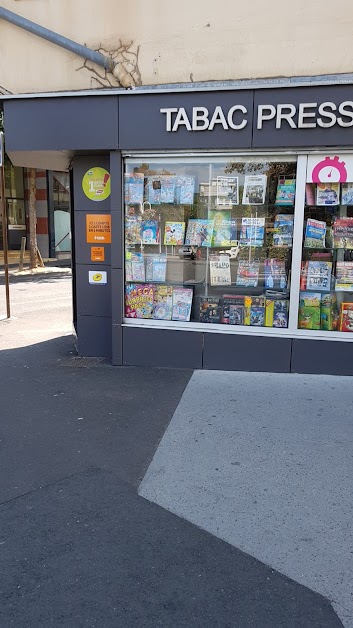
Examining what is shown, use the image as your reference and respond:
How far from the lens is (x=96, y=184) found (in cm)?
607

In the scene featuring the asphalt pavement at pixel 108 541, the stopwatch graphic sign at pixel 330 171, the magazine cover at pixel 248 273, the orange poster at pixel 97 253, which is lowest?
the asphalt pavement at pixel 108 541

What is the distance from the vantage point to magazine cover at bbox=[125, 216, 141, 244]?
19.9 feet

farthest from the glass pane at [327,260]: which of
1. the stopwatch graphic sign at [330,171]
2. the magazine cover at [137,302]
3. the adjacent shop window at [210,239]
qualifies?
the magazine cover at [137,302]

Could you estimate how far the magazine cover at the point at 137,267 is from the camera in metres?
6.22

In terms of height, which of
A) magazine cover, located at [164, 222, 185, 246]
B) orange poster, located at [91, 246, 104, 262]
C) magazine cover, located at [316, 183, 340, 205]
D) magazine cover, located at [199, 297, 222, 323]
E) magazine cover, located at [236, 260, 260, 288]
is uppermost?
magazine cover, located at [316, 183, 340, 205]

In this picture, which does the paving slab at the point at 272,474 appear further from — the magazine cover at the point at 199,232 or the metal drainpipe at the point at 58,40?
the metal drainpipe at the point at 58,40

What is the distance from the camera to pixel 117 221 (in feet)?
19.3

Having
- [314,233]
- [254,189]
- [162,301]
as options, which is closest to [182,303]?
[162,301]

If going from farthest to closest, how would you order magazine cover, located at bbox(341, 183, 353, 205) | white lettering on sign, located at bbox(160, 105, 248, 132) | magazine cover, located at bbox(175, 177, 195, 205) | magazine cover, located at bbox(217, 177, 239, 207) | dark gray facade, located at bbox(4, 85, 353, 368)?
magazine cover, located at bbox(175, 177, 195, 205)
magazine cover, located at bbox(217, 177, 239, 207)
magazine cover, located at bbox(341, 183, 353, 205)
white lettering on sign, located at bbox(160, 105, 248, 132)
dark gray facade, located at bbox(4, 85, 353, 368)

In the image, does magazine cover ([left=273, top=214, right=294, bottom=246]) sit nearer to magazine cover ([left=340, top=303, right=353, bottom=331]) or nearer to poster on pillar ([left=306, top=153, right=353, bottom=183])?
poster on pillar ([left=306, top=153, right=353, bottom=183])

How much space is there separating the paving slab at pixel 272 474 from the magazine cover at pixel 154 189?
242 centimetres

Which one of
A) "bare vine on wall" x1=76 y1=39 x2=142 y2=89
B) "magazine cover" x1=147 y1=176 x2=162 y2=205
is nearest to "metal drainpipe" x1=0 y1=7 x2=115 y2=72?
"bare vine on wall" x1=76 y1=39 x2=142 y2=89

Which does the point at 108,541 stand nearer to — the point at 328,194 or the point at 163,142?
the point at 163,142

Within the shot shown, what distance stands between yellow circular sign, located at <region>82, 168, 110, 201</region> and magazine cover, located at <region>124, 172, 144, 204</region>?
0.25 m
